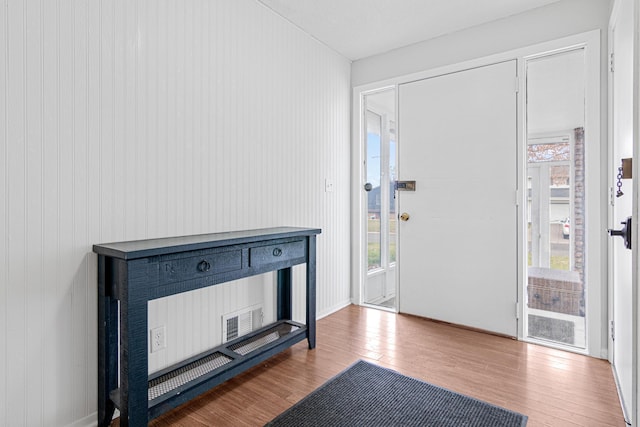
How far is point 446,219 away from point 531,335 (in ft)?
3.59

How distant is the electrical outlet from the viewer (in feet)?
6.04

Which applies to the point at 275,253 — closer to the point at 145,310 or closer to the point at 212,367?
the point at 212,367

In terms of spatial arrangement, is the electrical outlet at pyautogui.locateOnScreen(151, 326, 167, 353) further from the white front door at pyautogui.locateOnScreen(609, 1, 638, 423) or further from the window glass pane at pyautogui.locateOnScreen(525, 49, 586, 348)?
the window glass pane at pyautogui.locateOnScreen(525, 49, 586, 348)

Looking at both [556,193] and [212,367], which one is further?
[556,193]

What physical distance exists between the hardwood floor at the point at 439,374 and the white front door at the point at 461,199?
295 mm

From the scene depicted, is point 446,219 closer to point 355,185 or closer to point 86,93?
point 355,185

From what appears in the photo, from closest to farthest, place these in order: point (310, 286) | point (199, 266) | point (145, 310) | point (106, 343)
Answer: point (145, 310) → point (106, 343) → point (199, 266) → point (310, 286)

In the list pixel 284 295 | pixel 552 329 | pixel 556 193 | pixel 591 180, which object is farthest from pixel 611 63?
pixel 284 295

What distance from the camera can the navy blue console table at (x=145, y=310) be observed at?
1.43 meters

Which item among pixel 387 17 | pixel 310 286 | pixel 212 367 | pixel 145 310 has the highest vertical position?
pixel 387 17

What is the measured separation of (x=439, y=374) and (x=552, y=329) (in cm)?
137

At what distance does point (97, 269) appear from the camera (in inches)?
64.0

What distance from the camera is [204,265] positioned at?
5.62 feet

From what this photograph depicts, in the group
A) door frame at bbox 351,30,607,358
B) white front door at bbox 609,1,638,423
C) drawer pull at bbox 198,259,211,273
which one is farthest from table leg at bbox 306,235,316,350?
white front door at bbox 609,1,638,423
